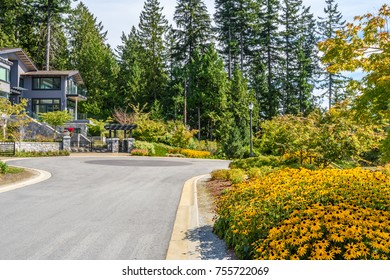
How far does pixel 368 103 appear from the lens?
7.15 metres

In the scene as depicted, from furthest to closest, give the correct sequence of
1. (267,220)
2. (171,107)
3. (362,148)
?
(171,107), (362,148), (267,220)

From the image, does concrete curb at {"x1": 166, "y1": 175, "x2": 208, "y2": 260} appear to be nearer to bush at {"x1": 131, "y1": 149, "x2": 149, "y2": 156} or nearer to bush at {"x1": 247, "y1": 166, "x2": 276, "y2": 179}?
bush at {"x1": 247, "y1": 166, "x2": 276, "y2": 179}

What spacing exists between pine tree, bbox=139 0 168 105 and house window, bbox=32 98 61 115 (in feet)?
39.6

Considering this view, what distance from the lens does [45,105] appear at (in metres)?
39.3

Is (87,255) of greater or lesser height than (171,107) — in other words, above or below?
below

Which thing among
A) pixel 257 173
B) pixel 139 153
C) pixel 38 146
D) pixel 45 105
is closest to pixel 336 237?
pixel 257 173

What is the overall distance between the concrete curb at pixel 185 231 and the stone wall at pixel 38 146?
19.3 m

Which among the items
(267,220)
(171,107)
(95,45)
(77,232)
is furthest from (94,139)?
(267,220)

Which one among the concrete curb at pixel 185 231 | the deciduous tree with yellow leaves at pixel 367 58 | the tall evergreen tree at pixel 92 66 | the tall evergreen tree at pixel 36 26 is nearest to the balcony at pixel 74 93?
the tall evergreen tree at pixel 92 66

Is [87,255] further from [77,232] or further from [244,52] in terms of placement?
[244,52]

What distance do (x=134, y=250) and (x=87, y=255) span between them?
69 cm

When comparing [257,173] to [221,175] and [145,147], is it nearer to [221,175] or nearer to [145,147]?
[221,175]

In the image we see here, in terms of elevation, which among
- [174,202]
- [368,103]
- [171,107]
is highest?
[171,107]
